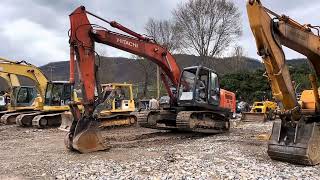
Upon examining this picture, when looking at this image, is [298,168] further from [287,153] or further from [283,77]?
[283,77]

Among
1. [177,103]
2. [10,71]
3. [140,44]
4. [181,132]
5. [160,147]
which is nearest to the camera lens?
[160,147]

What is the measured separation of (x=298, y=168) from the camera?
25.1ft

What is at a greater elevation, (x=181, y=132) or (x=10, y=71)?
(x=10, y=71)

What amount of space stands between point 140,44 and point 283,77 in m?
5.81

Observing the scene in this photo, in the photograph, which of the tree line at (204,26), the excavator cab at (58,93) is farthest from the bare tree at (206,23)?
the excavator cab at (58,93)

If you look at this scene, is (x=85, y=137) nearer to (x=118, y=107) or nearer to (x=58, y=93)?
(x=118, y=107)

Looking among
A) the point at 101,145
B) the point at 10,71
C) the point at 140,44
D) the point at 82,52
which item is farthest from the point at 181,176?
the point at 10,71

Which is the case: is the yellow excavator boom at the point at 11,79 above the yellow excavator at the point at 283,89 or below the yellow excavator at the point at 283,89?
above

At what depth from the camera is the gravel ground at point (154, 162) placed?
723 cm

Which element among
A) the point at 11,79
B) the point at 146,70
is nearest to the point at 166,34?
the point at 146,70

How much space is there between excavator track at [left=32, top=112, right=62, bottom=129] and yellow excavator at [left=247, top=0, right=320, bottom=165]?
39.4 ft

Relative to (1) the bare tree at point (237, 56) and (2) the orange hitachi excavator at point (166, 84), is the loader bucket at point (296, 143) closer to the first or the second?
(2) the orange hitachi excavator at point (166, 84)

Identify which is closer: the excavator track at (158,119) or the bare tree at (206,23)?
the excavator track at (158,119)

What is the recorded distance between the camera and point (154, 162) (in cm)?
837
